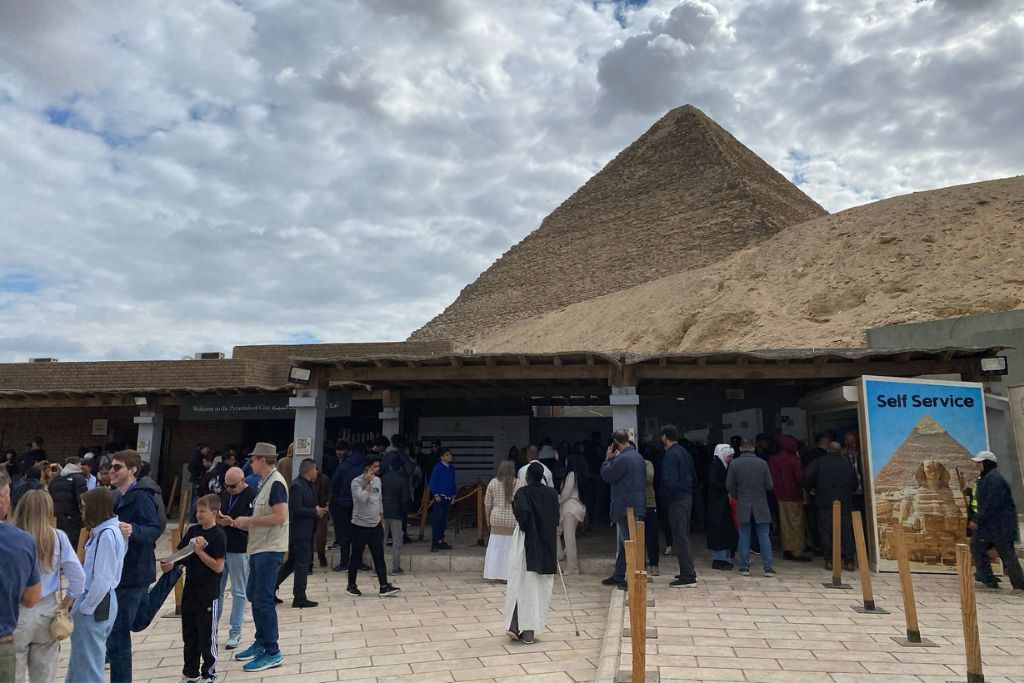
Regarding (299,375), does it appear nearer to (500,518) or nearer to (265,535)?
(500,518)

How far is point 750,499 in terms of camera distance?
6.52 m

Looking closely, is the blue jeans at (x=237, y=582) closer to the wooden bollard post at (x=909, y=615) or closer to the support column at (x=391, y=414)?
the wooden bollard post at (x=909, y=615)

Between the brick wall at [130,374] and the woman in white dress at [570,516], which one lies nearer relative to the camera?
the woman in white dress at [570,516]

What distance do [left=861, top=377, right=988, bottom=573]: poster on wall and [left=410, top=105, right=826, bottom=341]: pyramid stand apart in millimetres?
49626

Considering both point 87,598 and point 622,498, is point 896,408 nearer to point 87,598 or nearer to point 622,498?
point 622,498

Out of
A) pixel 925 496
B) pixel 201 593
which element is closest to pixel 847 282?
pixel 925 496

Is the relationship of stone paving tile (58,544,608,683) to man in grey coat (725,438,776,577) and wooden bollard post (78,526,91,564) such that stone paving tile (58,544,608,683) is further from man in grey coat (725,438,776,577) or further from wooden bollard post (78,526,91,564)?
man in grey coat (725,438,776,577)

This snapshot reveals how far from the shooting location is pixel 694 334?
3028 centimetres

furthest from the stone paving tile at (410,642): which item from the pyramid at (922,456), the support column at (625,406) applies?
the pyramid at (922,456)

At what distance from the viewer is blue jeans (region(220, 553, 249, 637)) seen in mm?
4504

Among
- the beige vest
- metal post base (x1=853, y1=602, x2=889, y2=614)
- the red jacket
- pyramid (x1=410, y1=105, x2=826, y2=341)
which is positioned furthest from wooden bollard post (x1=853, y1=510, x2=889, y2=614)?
pyramid (x1=410, y1=105, x2=826, y2=341)

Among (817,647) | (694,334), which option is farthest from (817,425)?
(694,334)

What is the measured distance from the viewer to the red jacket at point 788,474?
7223mm

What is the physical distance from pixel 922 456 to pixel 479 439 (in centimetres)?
685
